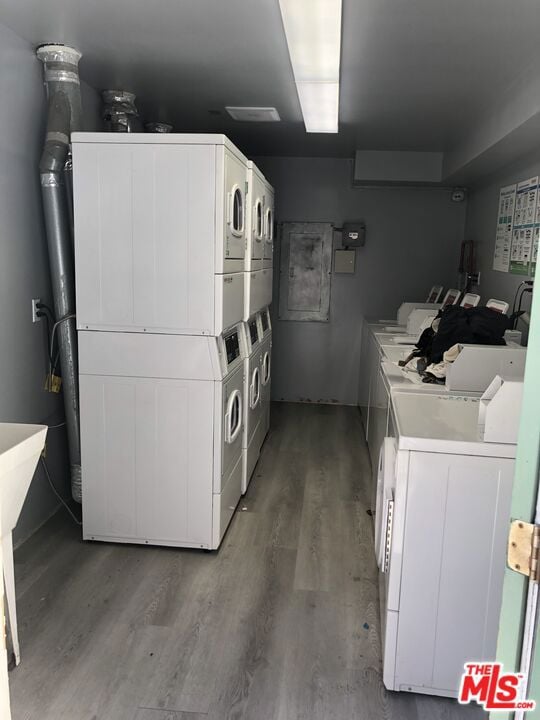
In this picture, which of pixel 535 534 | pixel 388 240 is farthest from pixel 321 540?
pixel 388 240

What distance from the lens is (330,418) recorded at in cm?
583

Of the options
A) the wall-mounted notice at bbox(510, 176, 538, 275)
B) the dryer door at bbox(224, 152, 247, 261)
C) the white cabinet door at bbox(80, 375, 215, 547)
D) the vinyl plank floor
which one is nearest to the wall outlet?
the white cabinet door at bbox(80, 375, 215, 547)

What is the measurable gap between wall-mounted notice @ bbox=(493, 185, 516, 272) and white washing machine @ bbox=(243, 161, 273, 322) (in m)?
1.71

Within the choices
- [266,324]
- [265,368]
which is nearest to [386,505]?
[265,368]

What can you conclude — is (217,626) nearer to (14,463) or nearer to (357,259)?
(14,463)

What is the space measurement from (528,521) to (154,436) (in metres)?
2.30

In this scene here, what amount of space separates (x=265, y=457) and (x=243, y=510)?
99 cm

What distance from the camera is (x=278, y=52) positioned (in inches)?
118

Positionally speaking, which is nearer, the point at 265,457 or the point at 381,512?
the point at 381,512

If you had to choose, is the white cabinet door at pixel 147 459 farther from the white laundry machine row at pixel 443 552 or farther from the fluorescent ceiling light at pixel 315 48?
the fluorescent ceiling light at pixel 315 48

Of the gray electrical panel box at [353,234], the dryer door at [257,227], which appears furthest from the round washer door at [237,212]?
the gray electrical panel box at [353,234]

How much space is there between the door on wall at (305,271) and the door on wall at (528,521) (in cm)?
530

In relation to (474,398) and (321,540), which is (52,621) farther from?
(474,398)

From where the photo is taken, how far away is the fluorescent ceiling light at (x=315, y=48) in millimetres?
2084
